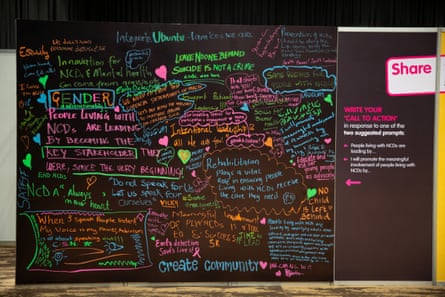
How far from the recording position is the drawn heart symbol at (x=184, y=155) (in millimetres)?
3262

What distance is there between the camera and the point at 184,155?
3264 millimetres

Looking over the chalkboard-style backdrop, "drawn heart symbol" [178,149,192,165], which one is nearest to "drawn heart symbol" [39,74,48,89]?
the chalkboard-style backdrop

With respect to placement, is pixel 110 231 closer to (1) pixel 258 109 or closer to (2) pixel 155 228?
(2) pixel 155 228

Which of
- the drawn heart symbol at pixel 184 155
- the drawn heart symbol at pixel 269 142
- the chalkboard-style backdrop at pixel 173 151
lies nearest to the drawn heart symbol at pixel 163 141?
the chalkboard-style backdrop at pixel 173 151

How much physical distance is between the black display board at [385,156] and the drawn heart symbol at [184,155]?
48.6 inches

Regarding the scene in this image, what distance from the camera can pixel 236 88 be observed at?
3.26 metres

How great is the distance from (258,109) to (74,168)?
156 centimetres

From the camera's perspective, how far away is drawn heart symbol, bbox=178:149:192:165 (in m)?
3.26

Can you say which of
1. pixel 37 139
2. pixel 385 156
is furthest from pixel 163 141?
pixel 385 156

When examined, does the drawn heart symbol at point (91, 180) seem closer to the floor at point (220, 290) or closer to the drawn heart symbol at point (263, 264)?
the floor at point (220, 290)

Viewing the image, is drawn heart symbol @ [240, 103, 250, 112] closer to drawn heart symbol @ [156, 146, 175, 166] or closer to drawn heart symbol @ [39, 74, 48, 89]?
drawn heart symbol @ [156, 146, 175, 166]

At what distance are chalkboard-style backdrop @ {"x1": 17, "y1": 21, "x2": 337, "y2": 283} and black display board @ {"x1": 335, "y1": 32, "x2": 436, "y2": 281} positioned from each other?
0.46 ft

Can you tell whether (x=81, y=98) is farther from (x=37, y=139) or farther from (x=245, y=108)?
(x=245, y=108)

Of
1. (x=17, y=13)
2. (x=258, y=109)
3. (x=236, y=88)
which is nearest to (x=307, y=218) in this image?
(x=258, y=109)
